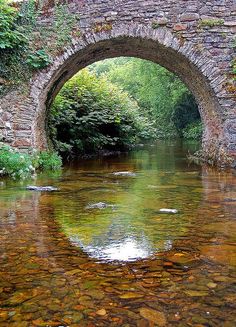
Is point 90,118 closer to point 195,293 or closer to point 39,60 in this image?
point 39,60

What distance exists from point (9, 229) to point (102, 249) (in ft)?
3.30

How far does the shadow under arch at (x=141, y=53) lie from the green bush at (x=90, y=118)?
220cm

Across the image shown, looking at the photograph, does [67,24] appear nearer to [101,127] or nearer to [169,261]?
[101,127]

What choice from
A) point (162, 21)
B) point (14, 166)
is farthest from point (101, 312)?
point (162, 21)

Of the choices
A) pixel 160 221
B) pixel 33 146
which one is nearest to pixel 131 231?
pixel 160 221

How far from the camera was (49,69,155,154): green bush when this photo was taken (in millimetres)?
12555

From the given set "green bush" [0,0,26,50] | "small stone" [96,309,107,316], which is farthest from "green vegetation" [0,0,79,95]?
"small stone" [96,309,107,316]

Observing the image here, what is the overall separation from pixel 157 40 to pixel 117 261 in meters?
7.05

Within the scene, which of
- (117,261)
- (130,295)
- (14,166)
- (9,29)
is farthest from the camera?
(9,29)

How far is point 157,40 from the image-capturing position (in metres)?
8.78

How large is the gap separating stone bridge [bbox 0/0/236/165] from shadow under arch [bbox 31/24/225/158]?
0.8 inches

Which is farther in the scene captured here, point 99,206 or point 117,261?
point 99,206

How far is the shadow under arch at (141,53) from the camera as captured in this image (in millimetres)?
8766

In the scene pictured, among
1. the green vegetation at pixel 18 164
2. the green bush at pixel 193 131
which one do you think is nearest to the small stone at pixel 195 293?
the green vegetation at pixel 18 164
